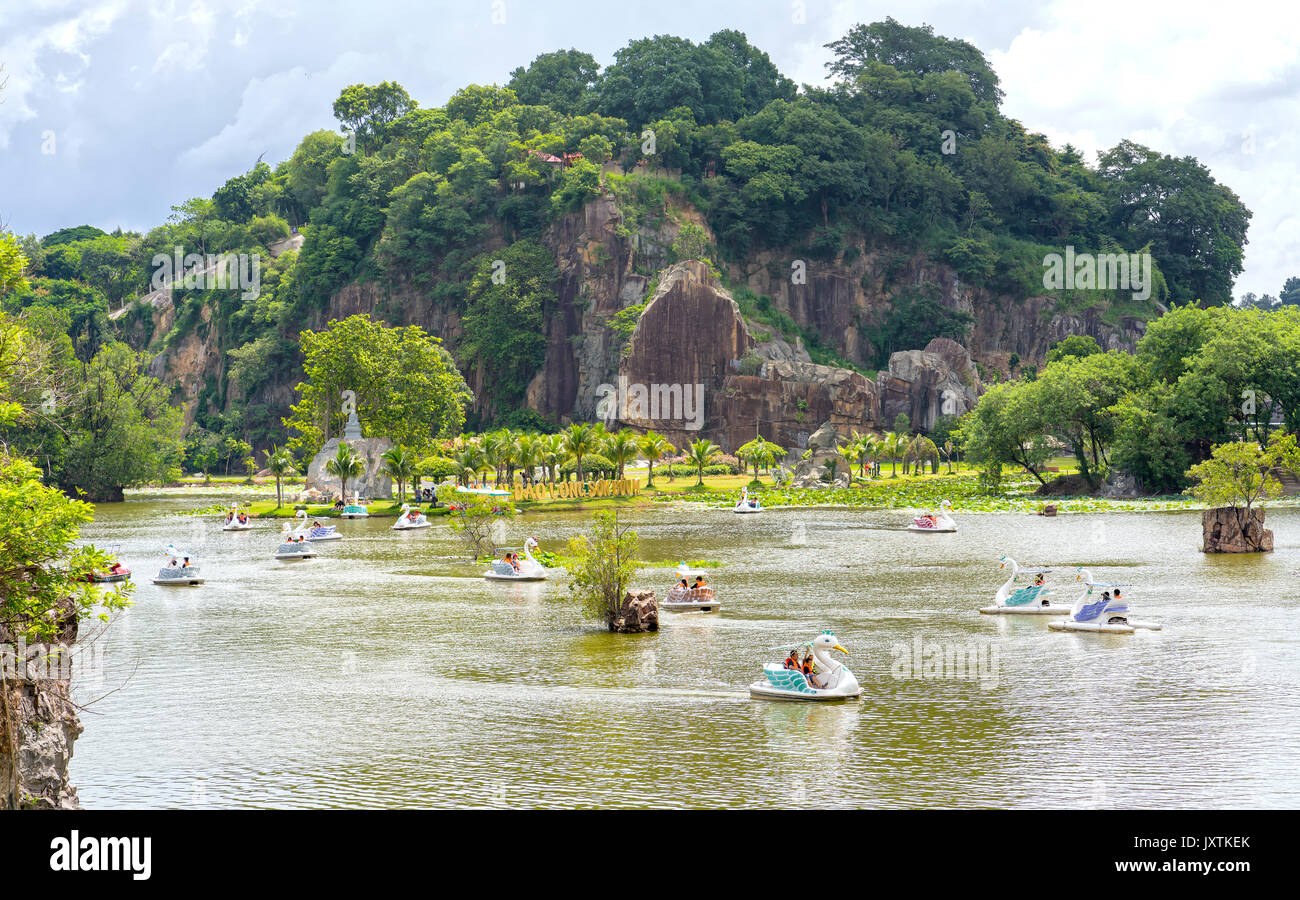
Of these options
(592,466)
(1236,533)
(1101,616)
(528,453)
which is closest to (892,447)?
(592,466)

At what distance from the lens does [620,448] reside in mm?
88438

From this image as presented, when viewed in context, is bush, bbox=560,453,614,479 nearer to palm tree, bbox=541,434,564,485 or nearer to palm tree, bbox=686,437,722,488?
palm tree, bbox=541,434,564,485

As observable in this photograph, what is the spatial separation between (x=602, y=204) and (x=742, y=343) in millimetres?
23464

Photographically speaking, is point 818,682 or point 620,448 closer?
point 818,682

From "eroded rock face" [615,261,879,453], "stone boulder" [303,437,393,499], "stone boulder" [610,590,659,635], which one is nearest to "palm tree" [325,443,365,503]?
"stone boulder" [303,437,393,499]

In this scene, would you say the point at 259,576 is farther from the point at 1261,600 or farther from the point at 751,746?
the point at 1261,600

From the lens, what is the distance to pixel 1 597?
14305 millimetres
